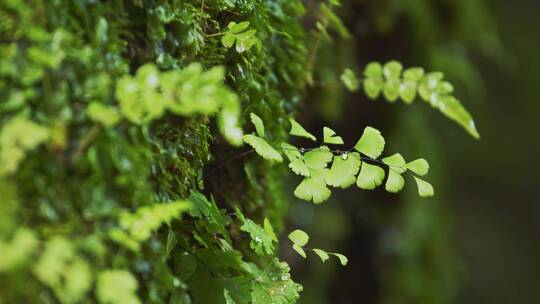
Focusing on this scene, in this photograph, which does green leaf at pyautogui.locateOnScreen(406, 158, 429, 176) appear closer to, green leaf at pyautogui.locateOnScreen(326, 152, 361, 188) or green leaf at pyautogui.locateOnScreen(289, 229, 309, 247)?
green leaf at pyautogui.locateOnScreen(326, 152, 361, 188)

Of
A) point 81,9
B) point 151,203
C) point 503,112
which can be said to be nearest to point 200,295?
point 151,203

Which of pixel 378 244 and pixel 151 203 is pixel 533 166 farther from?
pixel 151 203

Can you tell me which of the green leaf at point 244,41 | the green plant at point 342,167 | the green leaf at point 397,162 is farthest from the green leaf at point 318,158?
the green leaf at point 244,41

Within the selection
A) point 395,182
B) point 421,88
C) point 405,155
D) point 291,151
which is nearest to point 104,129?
point 291,151

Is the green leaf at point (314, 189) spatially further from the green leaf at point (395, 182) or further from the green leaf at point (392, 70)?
the green leaf at point (392, 70)

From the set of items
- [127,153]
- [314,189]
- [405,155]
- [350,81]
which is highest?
[127,153]

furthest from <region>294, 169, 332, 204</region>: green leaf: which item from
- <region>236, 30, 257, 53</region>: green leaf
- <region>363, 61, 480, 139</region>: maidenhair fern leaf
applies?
<region>363, 61, 480, 139</region>: maidenhair fern leaf

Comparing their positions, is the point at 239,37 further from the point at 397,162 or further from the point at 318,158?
the point at 397,162

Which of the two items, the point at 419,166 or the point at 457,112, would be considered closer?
the point at 419,166
